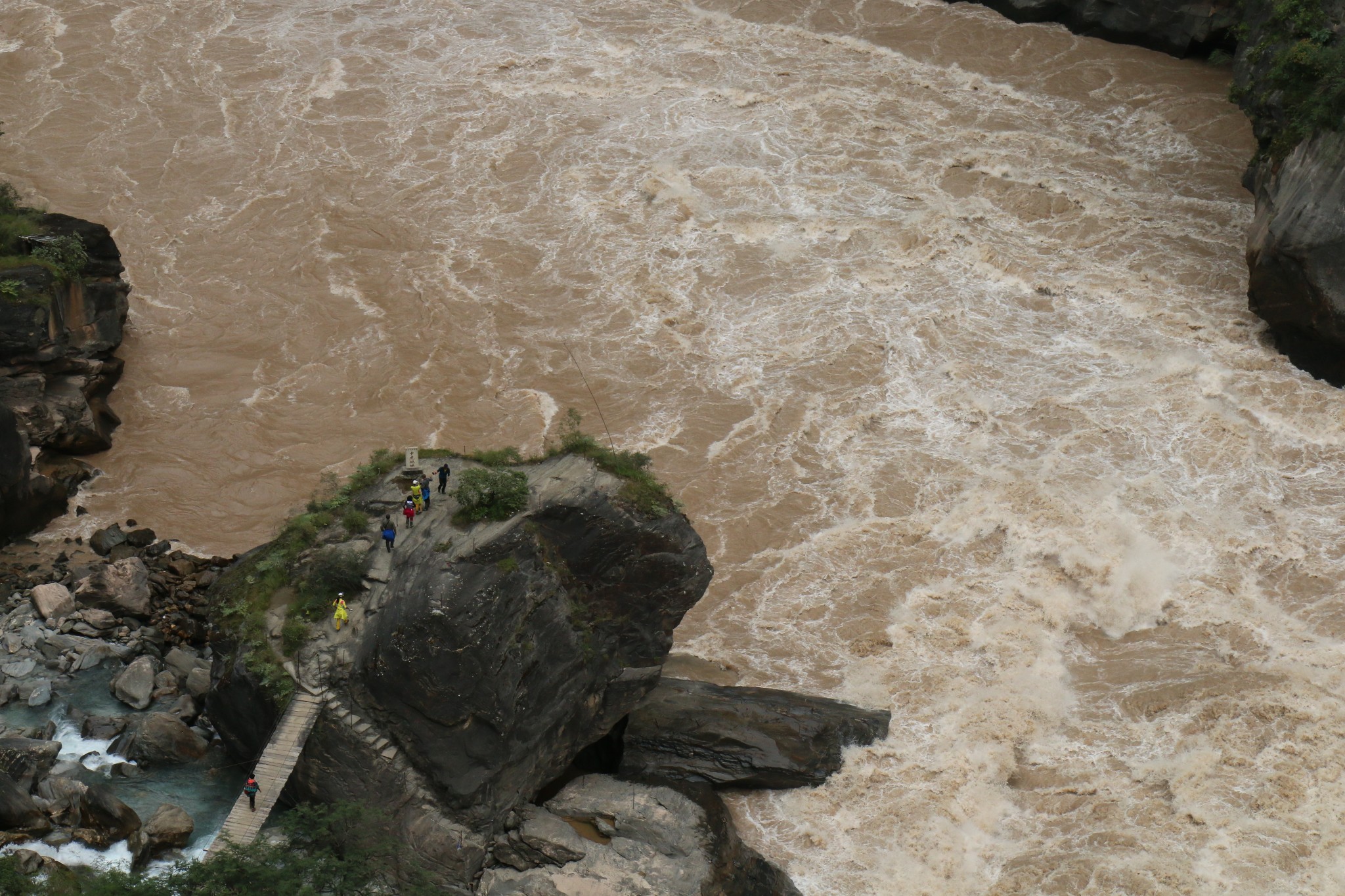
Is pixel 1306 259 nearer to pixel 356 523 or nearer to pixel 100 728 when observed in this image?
pixel 356 523

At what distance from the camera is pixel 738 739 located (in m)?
25.3

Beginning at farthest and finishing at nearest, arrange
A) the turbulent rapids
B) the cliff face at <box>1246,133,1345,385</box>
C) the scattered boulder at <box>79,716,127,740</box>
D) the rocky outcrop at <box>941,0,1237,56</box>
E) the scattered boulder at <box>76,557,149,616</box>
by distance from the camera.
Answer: the rocky outcrop at <box>941,0,1237,56</box>, the cliff face at <box>1246,133,1345,385</box>, the scattered boulder at <box>76,557,149,616</box>, the turbulent rapids, the scattered boulder at <box>79,716,127,740</box>

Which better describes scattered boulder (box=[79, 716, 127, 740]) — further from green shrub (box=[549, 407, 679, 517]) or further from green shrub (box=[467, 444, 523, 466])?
green shrub (box=[549, 407, 679, 517])

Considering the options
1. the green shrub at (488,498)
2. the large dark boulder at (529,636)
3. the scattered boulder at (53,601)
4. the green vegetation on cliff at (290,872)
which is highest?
the green shrub at (488,498)

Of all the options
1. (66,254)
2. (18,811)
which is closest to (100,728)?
(18,811)

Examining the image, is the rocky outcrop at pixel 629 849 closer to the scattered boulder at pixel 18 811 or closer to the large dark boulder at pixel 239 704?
the large dark boulder at pixel 239 704

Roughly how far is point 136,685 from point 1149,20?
4370 cm

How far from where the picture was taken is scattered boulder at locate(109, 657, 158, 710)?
2478cm

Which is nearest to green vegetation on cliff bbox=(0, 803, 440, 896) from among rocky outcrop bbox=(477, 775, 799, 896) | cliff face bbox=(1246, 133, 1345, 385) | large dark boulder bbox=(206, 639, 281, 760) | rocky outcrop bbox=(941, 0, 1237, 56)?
large dark boulder bbox=(206, 639, 281, 760)

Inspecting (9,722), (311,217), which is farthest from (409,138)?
(9,722)

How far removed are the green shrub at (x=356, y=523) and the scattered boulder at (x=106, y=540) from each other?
8731 mm

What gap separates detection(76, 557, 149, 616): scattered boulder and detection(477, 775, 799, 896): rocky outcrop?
10.1 metres

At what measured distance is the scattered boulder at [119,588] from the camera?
1074 inches

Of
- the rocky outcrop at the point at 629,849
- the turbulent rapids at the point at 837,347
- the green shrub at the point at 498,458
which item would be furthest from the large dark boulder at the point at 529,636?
the turbulent rapids at the point at 837,347
